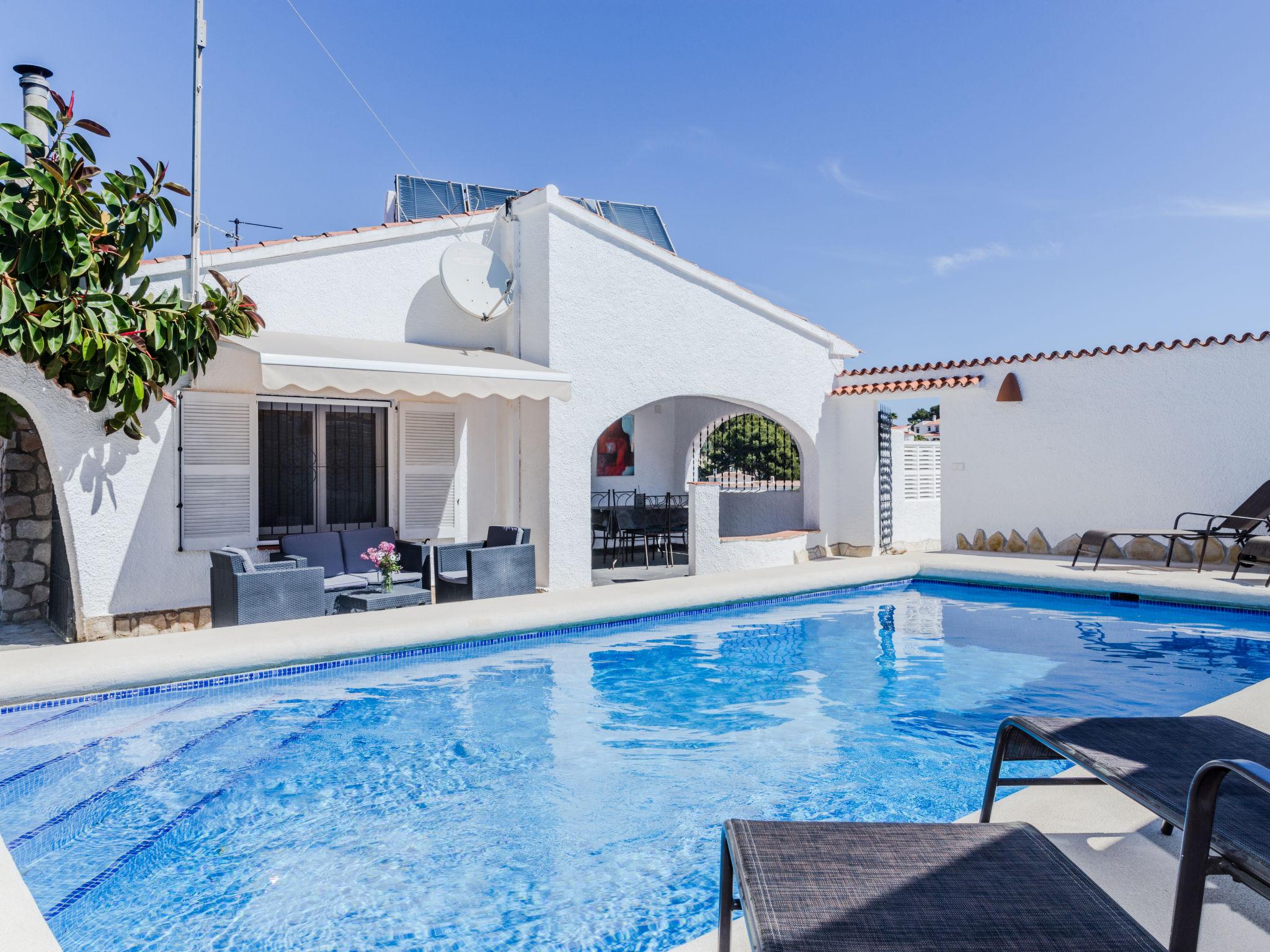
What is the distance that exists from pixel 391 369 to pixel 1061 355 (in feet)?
54.7

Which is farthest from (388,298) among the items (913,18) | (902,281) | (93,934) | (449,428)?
(902,281)

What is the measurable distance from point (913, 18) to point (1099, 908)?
25.6 metres

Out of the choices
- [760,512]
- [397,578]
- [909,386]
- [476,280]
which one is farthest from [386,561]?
[909,386]

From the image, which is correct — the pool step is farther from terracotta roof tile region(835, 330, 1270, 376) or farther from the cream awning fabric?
terracotta roof tile region(835, 330, 1270, 376)

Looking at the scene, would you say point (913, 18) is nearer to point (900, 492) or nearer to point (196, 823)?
point (900, 492)

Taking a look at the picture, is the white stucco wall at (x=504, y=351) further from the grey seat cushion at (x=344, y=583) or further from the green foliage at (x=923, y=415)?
the green foliage at (x=923, y=415)

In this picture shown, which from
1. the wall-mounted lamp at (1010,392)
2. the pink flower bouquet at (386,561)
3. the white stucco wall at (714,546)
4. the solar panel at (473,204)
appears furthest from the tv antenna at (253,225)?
the wall-mounted lamp at (1010,392)

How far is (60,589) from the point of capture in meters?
13.5

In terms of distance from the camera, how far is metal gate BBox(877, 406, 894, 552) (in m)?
22.2

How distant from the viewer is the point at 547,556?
1644 centimetres

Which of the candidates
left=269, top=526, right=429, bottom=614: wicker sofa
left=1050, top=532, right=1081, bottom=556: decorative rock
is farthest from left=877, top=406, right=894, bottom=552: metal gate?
left=269, top=526, right=429, bottom=614: wicker sofa

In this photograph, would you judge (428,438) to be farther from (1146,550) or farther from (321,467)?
(1146,550)

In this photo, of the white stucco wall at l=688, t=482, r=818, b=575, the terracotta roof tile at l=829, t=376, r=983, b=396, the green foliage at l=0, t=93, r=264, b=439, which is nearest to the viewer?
the green foliage at l=0, t=93, r=264, b=439

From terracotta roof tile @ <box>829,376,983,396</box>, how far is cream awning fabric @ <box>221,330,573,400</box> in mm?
9638
